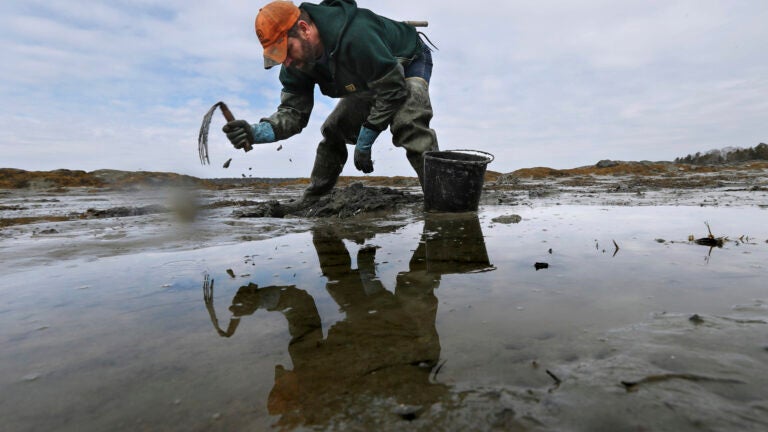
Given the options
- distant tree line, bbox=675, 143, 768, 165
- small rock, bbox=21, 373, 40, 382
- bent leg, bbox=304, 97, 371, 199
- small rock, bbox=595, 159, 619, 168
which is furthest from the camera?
distant tree line, bbox=675, 143, 768, 165

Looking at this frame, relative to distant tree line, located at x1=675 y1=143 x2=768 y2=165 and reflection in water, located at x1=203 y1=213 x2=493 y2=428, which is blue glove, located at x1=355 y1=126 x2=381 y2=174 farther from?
distant tree line, located at x1=675 y1=143 x2=768 y2=165

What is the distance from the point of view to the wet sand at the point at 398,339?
32.6 inches

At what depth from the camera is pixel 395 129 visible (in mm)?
4355

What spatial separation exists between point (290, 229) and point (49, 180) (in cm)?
2091

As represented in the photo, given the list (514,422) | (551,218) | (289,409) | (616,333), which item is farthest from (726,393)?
(551,218)

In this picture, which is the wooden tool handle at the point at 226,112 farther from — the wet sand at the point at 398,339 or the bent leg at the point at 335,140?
the wet sand at the point at 398,339

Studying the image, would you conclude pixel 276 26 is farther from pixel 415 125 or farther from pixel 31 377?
pixel 31 377

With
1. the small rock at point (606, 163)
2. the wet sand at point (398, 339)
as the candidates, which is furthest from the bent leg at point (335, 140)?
the small rock at point (606, 163)

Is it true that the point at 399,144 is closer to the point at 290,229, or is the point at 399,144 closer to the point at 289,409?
the point at 290,229

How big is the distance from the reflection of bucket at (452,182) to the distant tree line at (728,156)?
33.6m

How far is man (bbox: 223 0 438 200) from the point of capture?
12.3 feet

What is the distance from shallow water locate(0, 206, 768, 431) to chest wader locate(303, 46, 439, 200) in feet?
7.76

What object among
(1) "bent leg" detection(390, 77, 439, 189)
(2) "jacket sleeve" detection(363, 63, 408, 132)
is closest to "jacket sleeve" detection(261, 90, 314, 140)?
(2) "jacket sleeve" detection(363, 63, 408, 132)

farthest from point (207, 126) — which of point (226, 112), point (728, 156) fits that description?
point (728, 156)
